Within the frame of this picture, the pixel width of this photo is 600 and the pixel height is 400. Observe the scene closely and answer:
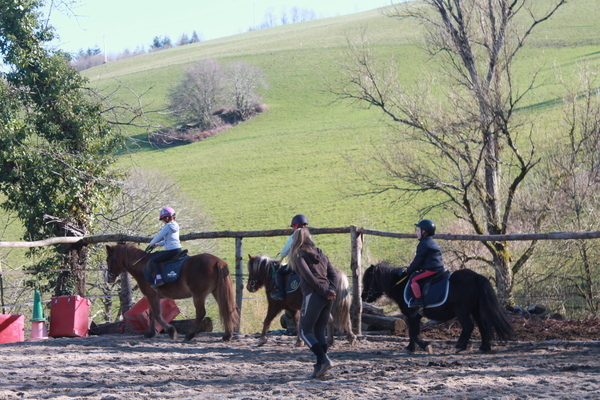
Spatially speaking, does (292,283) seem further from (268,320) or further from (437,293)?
(437,293)

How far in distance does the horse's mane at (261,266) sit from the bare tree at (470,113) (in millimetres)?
8340

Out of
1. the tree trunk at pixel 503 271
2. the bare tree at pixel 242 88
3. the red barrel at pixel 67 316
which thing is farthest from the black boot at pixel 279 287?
the bare tree at pixel 242 88

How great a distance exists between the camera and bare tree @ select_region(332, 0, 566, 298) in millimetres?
16031

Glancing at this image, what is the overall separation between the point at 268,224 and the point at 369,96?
15.5 meters

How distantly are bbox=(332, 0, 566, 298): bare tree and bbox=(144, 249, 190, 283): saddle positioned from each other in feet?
30.4

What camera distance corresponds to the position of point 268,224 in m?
32.2

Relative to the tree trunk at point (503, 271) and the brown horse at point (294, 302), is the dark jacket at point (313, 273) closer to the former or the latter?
the brown horse at point (294, 302)

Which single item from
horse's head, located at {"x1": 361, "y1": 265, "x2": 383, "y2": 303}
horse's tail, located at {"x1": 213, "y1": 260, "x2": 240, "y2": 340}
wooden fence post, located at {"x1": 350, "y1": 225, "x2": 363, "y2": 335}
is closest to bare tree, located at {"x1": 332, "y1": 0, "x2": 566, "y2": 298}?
wooden fence post, located at {"x1": 350, "y1": 225, "x2": 363, "y2": 335}

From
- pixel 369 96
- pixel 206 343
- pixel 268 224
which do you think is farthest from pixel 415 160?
pixel 268 224

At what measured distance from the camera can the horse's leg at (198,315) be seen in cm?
893

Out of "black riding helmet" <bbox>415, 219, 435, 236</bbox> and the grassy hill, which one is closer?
"black riding helmet" <bbox>415, 219, 435, 236</bbox>

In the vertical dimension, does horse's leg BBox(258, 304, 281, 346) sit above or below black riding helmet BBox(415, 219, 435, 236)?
below

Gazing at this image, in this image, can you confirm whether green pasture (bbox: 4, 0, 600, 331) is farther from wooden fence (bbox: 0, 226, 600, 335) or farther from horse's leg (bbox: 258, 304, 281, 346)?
horse's leg (bbox: 258, 304, 281, 346)

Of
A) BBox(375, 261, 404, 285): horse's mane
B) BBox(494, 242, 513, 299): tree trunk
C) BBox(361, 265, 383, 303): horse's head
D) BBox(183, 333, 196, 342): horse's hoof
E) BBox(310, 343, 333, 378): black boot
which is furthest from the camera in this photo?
BBox(494, 242, 513, 299): tree trunk
